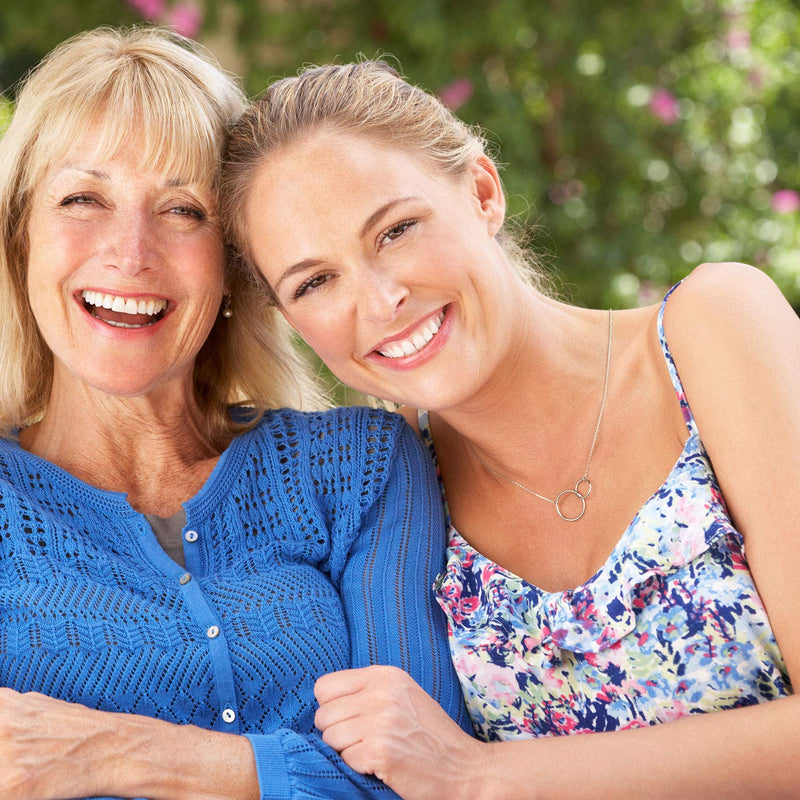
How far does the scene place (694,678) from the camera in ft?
6.43

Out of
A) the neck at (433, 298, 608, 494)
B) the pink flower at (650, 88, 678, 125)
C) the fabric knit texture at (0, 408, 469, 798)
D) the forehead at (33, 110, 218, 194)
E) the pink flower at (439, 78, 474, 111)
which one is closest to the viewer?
the fabric knit texture at (0, 408, 469, 798)

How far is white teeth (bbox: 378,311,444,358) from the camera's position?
210 centimetres

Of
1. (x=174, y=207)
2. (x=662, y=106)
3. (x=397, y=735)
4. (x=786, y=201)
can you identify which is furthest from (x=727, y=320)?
(x=786, y=201)

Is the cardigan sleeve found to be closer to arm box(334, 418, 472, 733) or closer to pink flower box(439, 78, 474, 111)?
arm box(334, 418, 472, 733)

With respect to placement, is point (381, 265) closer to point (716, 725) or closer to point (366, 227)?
point (366, 227)

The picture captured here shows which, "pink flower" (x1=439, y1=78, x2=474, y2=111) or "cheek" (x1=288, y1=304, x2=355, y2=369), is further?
"pink flower" (x1=439, y1=78, x2=474, y2=111)

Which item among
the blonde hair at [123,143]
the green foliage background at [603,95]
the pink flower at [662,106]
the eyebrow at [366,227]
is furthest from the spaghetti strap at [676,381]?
the pink flower at [662,106]

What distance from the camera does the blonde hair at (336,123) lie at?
217 centimetres

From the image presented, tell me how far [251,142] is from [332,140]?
18cm

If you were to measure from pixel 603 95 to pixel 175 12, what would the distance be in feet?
6.30

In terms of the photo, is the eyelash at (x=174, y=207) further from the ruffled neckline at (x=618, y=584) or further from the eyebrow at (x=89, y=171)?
the ruffled neckline at (x=618, y=584)

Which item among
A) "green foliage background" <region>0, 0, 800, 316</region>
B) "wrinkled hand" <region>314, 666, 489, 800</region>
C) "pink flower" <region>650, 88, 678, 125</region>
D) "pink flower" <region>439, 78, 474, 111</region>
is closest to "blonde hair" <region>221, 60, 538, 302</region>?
"wrinkled hand" <region>314, 666, 489, 800</region>

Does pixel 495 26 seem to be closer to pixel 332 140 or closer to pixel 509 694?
pixel 332 140

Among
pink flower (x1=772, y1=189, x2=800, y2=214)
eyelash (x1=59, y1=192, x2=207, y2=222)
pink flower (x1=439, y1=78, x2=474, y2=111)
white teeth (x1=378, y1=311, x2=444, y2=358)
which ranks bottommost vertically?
white teeth (x1=378, y1=311, x2=444, y2=358)
